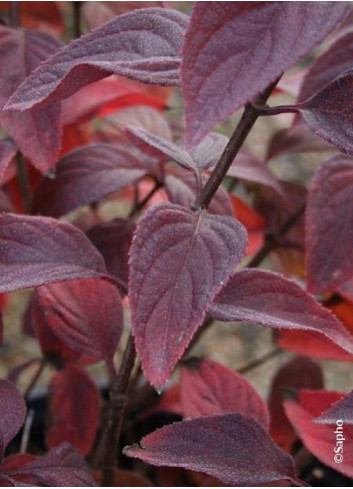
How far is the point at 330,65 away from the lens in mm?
660

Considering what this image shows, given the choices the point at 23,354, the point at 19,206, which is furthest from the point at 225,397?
the point at 23,354

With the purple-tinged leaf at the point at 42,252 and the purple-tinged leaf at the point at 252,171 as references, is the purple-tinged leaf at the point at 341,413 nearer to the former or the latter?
the purple-tinged leaf at the point at 42,252

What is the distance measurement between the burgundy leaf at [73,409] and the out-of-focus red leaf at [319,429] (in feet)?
0.71

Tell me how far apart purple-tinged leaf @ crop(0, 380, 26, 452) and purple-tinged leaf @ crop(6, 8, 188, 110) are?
179 mm

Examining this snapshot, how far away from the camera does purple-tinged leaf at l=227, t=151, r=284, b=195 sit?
27.4 inches

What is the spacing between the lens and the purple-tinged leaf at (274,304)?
1.70 ft

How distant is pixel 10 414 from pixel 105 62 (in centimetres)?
22

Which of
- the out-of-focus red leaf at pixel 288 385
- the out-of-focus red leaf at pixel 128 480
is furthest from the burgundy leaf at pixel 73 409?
the out-of-focus red leaf at pixel 288 385

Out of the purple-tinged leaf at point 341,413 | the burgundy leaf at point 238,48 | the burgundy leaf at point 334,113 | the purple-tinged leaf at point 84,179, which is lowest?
the purple-tinged leaf at point 84,179

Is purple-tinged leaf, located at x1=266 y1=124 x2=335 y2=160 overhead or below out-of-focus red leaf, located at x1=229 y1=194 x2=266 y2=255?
overhead

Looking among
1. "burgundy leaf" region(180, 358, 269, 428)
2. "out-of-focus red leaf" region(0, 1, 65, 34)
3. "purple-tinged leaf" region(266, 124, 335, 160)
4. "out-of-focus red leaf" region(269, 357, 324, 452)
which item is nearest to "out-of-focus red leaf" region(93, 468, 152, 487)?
"burgundy leaf" region(180, 358, 269, 428)

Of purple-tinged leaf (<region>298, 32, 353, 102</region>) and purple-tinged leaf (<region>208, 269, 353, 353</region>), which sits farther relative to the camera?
purple-tinged leaf (<region>298, 32, 353, 102</region>)

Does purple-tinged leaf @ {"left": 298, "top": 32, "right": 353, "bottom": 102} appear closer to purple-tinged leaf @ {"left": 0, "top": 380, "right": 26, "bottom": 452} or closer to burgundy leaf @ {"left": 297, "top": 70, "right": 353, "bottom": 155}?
burgundy leaf @ {"left": 297, "top": 70, "right": 353, "bottom": 155}

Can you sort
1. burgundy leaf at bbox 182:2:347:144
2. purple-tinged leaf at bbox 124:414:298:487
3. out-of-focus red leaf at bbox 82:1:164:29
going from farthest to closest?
out-of-focus red leaf at bbox 82:1:164:29 → purple-tinged leaf at bbox 124:414:298:487 → burgundy leaf at bbox 182:2:347:144
